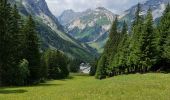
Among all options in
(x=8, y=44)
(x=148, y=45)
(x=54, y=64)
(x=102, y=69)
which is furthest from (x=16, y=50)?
(x=54, y=64)

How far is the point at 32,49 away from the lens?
81.3 metres

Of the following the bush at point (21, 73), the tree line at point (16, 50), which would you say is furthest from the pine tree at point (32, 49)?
the bush at point (21, 73)

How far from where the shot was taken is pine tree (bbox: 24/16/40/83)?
80.4 metres

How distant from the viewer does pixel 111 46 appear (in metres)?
140

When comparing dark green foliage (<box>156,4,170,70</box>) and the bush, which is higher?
dark green foliage (<box>156,4,170,70</box>)

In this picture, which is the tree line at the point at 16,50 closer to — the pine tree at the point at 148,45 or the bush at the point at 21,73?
the bush at the point at 21,73

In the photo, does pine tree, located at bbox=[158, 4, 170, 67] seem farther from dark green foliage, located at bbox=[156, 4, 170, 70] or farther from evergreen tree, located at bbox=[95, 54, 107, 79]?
evergreen tree, located at bbox=[95, 54, 107, 79]

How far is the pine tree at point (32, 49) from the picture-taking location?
80375mm

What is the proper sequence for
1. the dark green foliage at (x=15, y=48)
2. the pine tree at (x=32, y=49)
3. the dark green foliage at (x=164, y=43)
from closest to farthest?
1. the dark green foliage at (x=15, y=48)
2. the pine tree at (x=32, y=49)
3. the dark green foliage at (x=164, y=43)

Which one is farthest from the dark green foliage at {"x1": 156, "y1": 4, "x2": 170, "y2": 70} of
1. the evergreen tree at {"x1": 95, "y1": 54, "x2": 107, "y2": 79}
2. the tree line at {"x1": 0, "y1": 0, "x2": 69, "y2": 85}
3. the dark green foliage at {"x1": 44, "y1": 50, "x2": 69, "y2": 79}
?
the dark green foliage at {"x1": 44, "y1": 50, "x2": 69, "y2": 79}

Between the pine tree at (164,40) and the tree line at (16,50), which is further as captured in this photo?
the pine tree at (164,40)

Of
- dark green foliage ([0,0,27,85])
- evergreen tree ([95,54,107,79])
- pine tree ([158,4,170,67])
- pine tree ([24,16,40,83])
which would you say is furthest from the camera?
evergreen tree ([95,54,107,79])

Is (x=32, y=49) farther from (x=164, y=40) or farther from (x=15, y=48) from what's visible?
(x=164, y=40)

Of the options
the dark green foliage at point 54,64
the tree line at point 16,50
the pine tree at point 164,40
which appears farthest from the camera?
the dark green foliage at point 54,64
